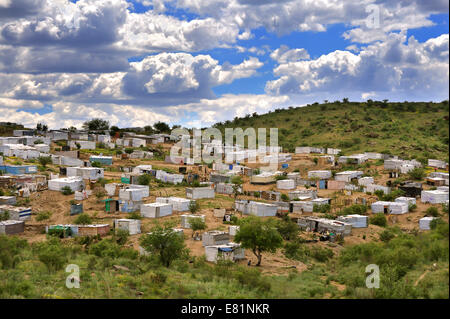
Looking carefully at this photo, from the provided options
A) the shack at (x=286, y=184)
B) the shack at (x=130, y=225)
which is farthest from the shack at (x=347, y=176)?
the shack at (x=130, y=225)

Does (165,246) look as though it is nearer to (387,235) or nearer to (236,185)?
(387,235)

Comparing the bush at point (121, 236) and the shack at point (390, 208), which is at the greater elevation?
the shack at point (390, 208)

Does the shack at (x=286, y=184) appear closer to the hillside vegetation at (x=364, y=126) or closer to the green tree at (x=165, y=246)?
the hillside vegetation at (x=364, y=126)

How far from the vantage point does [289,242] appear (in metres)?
28.2

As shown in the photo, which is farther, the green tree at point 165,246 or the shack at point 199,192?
the shack at point 199,192

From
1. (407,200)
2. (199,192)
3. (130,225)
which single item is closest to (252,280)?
(130,225)

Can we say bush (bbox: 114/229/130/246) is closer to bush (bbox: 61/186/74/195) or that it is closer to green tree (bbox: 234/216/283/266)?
green tree (bbox: 234/216/283/266)

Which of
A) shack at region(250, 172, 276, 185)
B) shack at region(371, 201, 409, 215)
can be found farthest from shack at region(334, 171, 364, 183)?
shack at region(371, 201, 409, 215)

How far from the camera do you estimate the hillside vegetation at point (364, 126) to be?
2602 inches

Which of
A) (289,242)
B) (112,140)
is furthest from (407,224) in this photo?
(112,140)

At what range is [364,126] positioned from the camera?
263 ft

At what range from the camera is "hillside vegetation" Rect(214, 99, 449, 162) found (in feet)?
217
